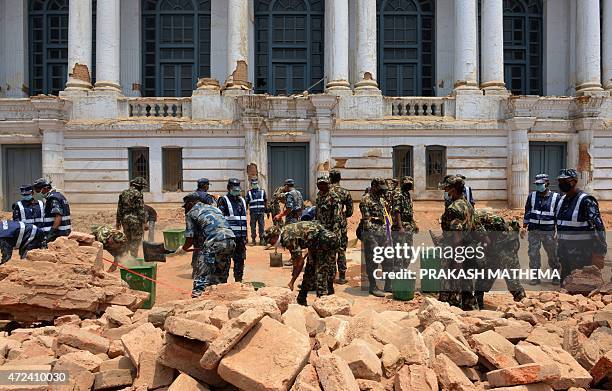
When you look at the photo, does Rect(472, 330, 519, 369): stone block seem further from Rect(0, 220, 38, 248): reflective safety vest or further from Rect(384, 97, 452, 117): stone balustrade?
Rect(384, 97, 452, 117): stone balustrade

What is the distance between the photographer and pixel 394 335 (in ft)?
15.5

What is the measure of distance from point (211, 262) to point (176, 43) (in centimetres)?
1635

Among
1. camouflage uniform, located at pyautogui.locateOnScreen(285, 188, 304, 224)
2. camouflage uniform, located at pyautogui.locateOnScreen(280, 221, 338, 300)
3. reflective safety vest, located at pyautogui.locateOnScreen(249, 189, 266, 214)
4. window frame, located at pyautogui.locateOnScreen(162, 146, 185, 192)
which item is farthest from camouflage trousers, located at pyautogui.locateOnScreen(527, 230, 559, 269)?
window frame, located at pyautogui.locateOnScreen(162, 146, 185, 192)

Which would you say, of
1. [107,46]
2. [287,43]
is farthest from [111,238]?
[287,43]

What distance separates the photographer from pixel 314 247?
705 centimetres

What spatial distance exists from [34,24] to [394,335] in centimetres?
2225

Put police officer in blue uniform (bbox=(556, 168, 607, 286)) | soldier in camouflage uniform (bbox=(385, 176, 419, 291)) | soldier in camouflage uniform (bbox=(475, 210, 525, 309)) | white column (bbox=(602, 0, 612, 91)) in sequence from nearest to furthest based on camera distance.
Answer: soldier in camouflage uniform (bbox=(475, 210, 525, 309))
police officer in blue uniform (bbox=(556, 168, 607, 286))
soldier in camouflage uniform (bbox=(385, 176, 419, 291))
white column (bbox=(602, 0, 612, 91))

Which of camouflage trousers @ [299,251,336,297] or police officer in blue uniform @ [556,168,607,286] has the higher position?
police officer in blue uniform @ [556,168,607,286]

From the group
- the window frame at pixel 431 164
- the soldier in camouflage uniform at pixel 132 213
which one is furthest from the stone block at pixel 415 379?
the window frame at pixel 431 164

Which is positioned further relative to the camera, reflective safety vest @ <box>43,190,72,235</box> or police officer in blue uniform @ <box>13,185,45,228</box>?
reflective safety vest @ <box>43,190,72,235</box>

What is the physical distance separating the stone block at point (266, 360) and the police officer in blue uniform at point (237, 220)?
4311 mm

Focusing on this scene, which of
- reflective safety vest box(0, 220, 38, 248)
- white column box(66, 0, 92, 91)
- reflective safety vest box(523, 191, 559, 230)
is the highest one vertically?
white column box(66, 0, 92, 91)

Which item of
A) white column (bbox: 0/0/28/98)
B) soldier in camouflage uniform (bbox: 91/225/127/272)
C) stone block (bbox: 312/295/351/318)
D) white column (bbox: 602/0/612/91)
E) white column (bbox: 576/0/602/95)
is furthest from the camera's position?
white column (bbox: 0/0/28/98)

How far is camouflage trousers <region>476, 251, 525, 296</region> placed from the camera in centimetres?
698
